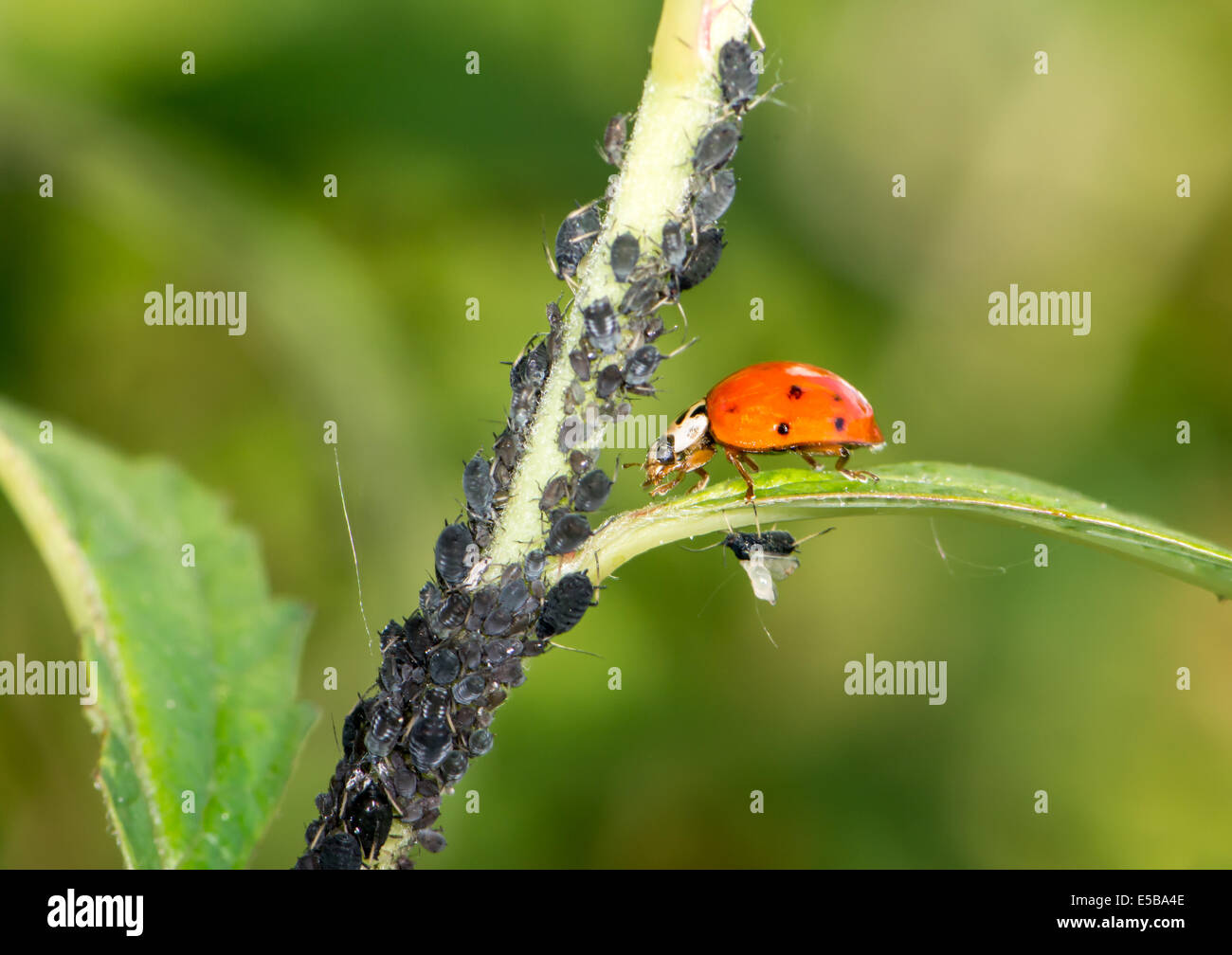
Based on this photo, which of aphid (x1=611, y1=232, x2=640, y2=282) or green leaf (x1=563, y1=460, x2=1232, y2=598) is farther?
green leaf (x1=563, y1=460, x2=1232, y2=598)

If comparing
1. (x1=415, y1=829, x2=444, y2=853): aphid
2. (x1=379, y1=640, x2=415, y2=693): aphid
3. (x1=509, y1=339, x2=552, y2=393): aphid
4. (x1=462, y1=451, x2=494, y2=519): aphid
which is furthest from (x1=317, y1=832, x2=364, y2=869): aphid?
(x1=509, y1=339, x2=552, y2=393): aphid

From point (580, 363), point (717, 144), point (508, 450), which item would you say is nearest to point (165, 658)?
point (508, 450)

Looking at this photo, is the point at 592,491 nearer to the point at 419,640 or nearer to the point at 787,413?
the point at 419,640

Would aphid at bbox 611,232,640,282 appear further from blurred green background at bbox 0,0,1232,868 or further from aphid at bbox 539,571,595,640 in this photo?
blurred green background at bbox 0,0,1232,868

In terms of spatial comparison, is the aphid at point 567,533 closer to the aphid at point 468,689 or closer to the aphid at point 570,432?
the aphid at point 570,432

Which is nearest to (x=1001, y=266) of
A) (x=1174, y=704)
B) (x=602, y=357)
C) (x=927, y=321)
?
(x=927, y=321)

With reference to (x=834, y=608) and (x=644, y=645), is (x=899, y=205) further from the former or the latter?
(x=644, y=645)
